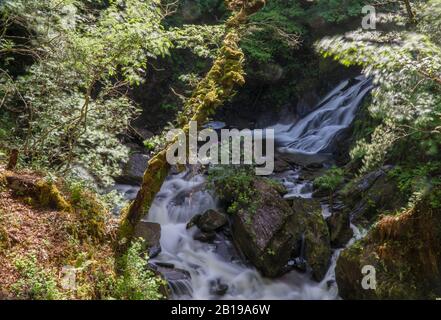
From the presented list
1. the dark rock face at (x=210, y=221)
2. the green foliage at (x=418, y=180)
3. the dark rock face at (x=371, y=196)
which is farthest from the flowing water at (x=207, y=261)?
the green foliage at (x=418, y=180)

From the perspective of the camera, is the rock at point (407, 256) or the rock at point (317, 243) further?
the rock at point (317, 243)

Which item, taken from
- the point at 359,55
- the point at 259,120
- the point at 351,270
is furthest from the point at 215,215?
the point at 259,120

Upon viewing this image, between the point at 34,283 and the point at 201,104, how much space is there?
294cm

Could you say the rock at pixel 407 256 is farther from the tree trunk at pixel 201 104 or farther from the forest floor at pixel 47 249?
the forest floor at pixel 47 249

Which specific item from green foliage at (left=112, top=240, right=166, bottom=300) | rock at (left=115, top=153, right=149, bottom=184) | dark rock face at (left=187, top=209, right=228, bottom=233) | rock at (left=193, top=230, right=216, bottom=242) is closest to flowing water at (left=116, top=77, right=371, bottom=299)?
rock at (left=193, top=230, right=216, bottom=242)

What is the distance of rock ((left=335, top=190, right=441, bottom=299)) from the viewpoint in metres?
6.35

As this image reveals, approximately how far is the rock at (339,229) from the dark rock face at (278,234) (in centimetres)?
24

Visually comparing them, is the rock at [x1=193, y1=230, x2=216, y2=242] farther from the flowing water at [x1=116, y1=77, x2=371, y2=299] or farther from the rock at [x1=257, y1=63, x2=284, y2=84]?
the rock at [x1=257, y1=63, x2=284, y2=84]

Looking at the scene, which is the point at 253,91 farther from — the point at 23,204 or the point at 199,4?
the point at 23,204

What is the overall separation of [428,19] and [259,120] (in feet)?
37.8

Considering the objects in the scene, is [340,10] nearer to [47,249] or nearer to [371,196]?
[371,196]

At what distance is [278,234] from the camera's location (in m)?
8.23

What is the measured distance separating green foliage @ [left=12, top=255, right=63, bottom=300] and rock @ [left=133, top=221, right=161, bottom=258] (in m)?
4.20

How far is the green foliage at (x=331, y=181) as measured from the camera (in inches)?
380
